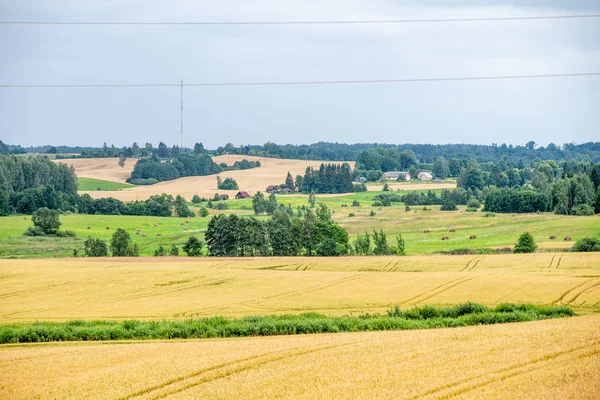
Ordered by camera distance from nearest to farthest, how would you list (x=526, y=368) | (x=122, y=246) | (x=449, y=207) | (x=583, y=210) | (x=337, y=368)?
1. (x=526, y=368)
2. (x=337, y=368)
3. (x=122, y=246)
4. (x=583, y=210)
5. (x=449, y=207)

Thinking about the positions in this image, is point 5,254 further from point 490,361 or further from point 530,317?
point 490,361

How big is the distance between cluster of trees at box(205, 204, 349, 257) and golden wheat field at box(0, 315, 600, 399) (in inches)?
2025

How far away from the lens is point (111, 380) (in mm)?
24844

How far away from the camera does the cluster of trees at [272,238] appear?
83.7 m

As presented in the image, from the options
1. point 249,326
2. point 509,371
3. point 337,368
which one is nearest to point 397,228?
point 249,326

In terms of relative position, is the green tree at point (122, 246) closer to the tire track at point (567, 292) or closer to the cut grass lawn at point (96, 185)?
the tire track at point (567, 292)

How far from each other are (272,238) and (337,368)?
60486mm

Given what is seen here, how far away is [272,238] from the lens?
85312 millimetres

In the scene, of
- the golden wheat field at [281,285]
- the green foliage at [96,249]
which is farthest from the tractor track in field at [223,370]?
the green foliage at [96,249]

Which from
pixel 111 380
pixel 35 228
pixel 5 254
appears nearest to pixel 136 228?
pixel 35 228

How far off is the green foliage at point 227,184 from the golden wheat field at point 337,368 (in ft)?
519

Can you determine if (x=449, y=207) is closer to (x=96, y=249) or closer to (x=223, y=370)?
(x=96, y=249)

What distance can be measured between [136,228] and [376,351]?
9119 cm

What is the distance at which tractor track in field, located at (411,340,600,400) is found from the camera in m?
21.4
